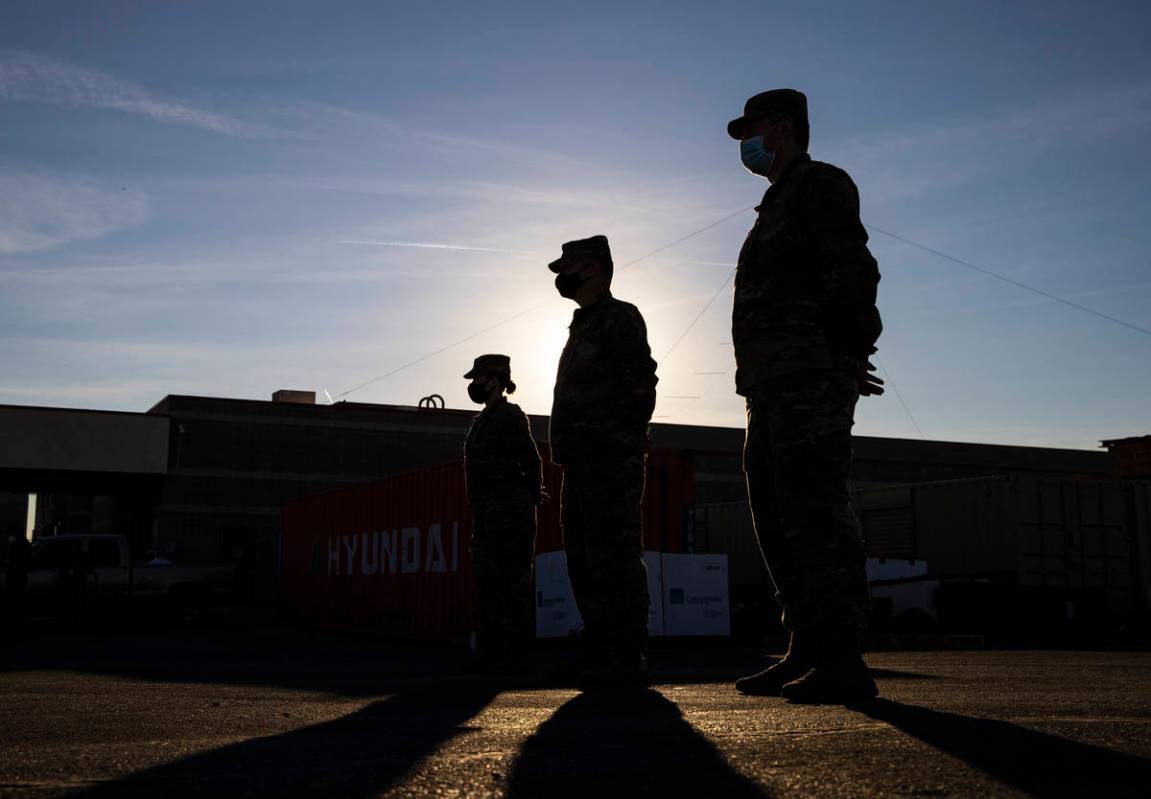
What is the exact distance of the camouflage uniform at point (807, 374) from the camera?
4008mm

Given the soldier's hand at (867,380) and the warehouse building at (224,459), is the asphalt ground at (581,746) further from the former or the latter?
the warehouse building at (224,459)

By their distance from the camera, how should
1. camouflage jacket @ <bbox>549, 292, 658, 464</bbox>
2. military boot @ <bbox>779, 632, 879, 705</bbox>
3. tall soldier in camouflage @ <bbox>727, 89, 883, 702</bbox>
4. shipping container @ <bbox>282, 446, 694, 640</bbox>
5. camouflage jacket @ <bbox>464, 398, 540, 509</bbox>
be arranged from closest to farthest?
military boot @ <bbox>779, 632, 879, 705</bbox> → tall soldier in camouflage @ <bbox>727, 89, 883, 702</bbox> → camouflage jacket @ <bbox>549, 292, 658, 464</bbox> → camouflage jacket @ <bbox>464, 398, 540, 509</bbox> → shipping container @ <bbox>282, 446, 694, 640</bbox>

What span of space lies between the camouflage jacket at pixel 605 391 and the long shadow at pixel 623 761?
90.9 inches

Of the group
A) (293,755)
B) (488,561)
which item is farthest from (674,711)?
(488,561)

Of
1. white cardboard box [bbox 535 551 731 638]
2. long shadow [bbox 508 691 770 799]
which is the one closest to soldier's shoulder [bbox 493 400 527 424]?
long shadow [bbox 508 691 770 799]

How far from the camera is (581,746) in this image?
8.74 feet

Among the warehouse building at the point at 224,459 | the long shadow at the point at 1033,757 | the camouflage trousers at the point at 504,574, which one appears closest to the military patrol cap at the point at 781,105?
the long shadow at the point at 1033,757

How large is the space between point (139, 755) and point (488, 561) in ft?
16.2

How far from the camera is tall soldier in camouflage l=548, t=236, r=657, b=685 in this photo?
5445 mm

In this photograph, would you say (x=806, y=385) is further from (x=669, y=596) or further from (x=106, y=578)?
(x=106, y=578)

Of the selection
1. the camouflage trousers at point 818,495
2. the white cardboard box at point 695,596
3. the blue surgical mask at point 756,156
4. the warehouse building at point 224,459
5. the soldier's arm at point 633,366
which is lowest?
the white cardboard box at point 695,596

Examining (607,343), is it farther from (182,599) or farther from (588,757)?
(182,599)

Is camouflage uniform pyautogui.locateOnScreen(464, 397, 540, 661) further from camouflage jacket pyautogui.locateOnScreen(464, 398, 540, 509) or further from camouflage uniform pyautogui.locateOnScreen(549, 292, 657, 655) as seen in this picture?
camouflage uniform pyautogui.locateOnScreen(549, 292, 657, 655)

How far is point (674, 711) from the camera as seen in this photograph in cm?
360
